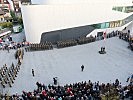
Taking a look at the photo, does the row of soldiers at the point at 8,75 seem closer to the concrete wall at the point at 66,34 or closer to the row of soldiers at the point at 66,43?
the row of soldiers at the point at 66,43

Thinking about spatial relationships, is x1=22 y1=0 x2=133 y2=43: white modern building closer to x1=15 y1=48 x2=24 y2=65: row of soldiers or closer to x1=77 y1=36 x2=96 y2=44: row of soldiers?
x1=77 y1=36 x2=96 y2=44: row of soldiers

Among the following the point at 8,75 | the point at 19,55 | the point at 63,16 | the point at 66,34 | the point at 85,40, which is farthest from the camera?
the point at 66,34

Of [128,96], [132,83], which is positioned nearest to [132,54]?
[132,83]

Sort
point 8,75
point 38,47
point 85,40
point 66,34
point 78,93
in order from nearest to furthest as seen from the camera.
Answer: point 78,93 → point 8,75 → point 38,47 → point 85,40 → point 66,34

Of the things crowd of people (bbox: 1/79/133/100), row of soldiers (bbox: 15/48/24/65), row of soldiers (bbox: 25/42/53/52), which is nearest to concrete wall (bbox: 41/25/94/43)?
row of soldiers (bbox: 25/42/53/52)

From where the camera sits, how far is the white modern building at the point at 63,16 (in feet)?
97.8

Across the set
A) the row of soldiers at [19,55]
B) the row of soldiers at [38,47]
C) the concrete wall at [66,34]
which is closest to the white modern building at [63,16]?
the concrete wall at [66,34]

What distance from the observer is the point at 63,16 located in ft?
102

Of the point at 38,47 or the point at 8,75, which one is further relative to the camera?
the point at 38,47

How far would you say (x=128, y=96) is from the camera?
17141mm

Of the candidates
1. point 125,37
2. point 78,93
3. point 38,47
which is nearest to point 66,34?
point 38,47

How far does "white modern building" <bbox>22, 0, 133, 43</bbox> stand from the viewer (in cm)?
2980

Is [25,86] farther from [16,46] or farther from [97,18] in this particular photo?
[97,18]

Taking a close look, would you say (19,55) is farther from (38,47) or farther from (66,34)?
(66,34)
